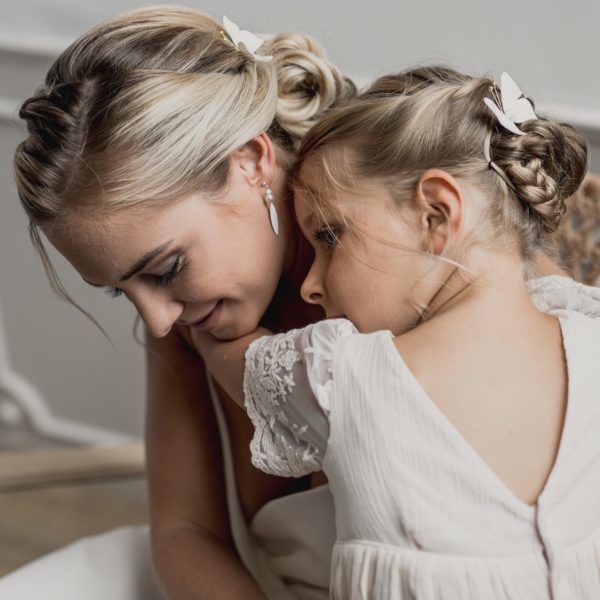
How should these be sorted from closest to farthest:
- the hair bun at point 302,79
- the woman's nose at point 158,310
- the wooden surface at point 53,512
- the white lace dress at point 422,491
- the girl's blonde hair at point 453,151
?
the white lace dress at point 422,491
the girl's blonde hair at point 453,151
the woman's nose at point 158,310
the hair bun at point 302,79
the wooden surface at point 53,512

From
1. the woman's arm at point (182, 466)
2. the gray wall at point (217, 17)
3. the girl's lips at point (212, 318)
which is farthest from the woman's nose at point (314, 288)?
the gray wall at point (217, 17)

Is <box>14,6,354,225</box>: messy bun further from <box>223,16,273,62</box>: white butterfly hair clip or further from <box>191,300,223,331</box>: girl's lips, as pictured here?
<box>191,300,223,331</box>: girl's lips

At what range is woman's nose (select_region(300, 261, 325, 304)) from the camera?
1132 mm

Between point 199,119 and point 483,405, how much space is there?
1.56 feet

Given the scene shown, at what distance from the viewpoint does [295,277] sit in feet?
4.36

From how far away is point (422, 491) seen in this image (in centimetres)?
92

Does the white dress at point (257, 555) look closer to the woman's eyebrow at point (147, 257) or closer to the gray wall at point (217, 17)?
the woman's eyebrow at point (147, 257)

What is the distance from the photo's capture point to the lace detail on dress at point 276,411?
0.98 metres

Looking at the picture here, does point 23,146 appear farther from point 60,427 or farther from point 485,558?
point 60,427

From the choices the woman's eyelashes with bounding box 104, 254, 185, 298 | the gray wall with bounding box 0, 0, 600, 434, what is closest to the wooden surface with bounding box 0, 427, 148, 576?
the gray wall with bounding box 0, 0, 600, 434

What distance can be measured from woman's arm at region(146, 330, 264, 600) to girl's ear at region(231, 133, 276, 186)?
0.37 metres

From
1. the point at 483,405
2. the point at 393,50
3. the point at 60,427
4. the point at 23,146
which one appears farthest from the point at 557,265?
the point at 60,427

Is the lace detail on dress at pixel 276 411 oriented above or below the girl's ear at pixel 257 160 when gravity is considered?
below

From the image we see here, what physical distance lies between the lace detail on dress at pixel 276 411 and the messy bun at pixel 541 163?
0.31m
